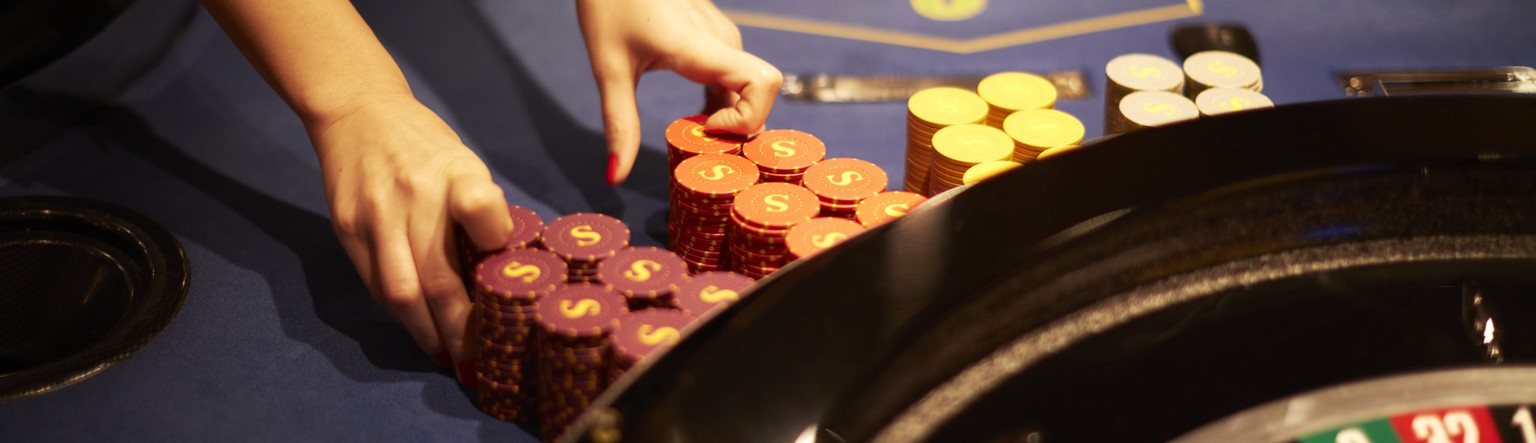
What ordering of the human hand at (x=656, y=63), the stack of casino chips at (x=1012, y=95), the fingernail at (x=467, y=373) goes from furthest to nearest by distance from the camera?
the stack of casino chips at (x=1012, y=95) → the human hand at (x=656, y=63) → the fingernail at (x=467, y=373)

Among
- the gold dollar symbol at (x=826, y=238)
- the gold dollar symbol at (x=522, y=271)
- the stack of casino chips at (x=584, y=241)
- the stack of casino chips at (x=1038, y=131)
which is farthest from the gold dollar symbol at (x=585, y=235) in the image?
the stack of casino chips at (x=1038, y=131)

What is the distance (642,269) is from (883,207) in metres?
0.39

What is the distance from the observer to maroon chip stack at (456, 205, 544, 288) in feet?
5.68

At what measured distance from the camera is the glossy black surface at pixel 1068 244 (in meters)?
1.21

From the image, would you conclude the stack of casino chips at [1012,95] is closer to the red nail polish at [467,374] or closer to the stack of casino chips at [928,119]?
the stack of casino chips at [928,119]

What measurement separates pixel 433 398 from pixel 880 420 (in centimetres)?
80

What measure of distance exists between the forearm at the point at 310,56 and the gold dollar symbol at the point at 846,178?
0.69m

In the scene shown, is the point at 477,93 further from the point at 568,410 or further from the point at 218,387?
the point at 568,410

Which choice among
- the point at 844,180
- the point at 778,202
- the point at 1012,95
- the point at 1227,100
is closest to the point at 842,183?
the point at 844,180

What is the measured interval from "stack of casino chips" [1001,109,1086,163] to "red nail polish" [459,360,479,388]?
0.95 m

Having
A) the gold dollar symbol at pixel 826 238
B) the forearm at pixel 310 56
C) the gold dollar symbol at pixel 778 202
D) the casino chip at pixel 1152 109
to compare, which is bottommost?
the forearm at pixel 310 56

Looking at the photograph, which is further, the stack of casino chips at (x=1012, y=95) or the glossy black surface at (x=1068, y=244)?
the stack of casino chips at (x=1012, y=95)

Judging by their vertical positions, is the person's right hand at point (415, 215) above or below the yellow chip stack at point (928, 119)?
below

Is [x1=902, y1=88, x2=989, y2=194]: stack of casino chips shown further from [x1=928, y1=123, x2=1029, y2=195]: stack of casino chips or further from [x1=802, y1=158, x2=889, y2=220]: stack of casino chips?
[x1=802, y1=158, x2=889, y2=220]: stack of casino chips
